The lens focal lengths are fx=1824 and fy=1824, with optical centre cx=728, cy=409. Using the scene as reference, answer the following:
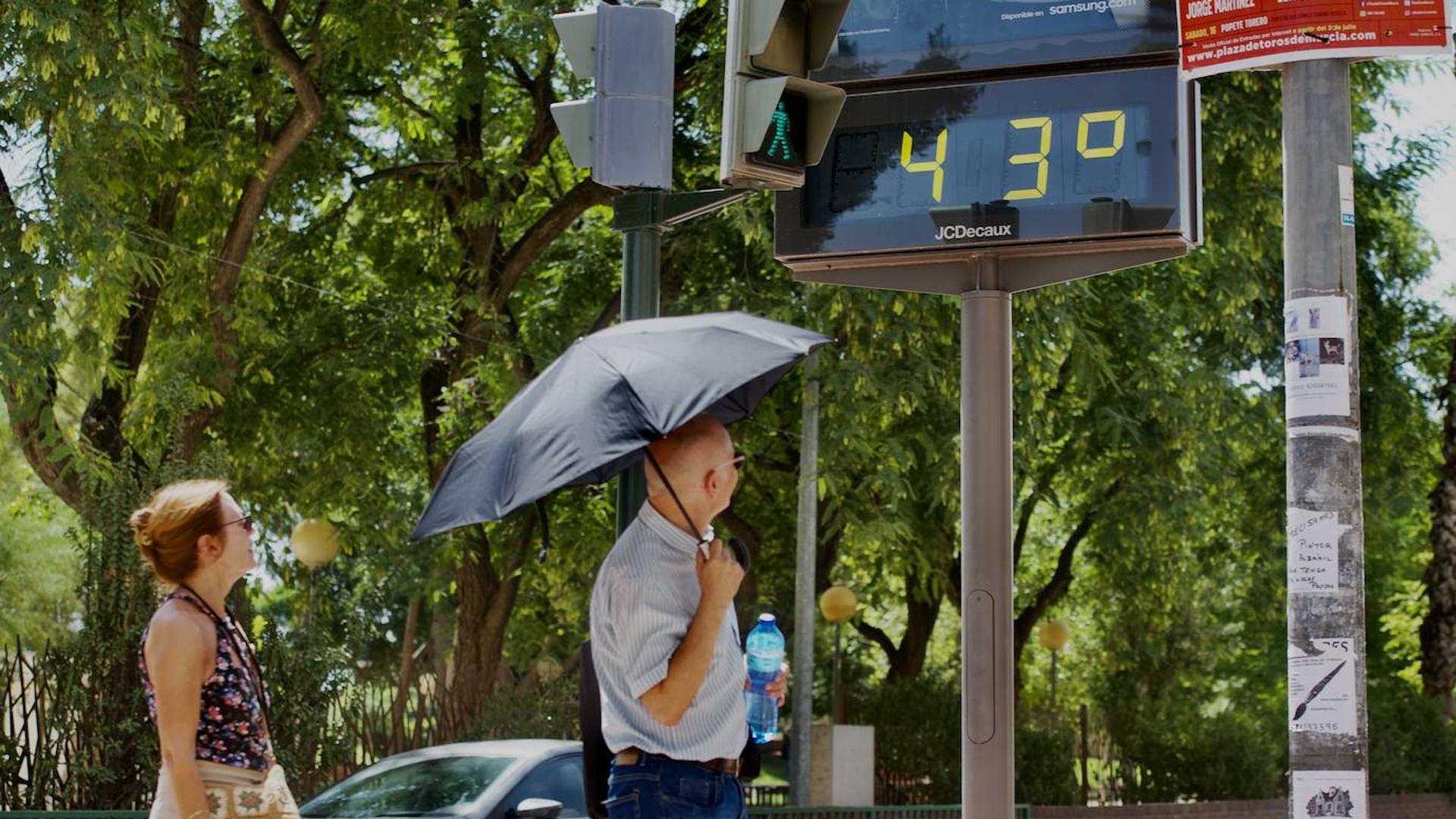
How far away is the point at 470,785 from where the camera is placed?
9500 millimetres

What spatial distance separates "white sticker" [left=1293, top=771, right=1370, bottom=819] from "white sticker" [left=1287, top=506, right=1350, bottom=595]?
2.21 feet

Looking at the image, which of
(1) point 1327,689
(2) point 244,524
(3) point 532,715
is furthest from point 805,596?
(2) point 244,524

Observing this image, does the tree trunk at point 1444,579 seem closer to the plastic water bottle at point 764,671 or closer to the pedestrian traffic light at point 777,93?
the pedestrian traffic light at point 777,93

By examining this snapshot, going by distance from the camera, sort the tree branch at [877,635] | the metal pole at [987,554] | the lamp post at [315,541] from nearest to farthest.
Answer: the metal pole at [987,554] < the lamp post at [315,541] < the tree branch at [877,635]

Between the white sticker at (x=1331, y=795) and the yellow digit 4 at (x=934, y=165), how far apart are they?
3.01 meters

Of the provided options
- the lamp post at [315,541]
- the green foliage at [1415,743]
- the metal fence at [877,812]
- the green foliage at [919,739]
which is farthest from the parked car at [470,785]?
the green foliage at [1415,743]

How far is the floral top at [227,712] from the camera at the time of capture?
470cm

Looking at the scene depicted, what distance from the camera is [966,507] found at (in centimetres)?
834

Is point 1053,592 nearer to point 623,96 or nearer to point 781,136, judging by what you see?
point 781,136

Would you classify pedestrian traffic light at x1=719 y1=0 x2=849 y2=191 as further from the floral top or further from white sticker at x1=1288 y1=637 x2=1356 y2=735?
the floral top

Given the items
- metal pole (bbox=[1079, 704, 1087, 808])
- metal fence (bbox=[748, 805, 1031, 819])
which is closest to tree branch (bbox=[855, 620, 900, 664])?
metal pole (bbox=[1079, 704, 1087, 808])

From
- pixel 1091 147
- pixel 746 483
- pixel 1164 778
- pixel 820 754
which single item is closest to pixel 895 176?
pixel 1091 147

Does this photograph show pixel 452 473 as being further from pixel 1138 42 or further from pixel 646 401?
pixel 1138 42

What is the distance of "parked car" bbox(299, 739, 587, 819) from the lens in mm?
9320
